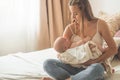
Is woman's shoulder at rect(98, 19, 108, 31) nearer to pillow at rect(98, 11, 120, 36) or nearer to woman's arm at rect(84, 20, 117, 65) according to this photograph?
woman's arm at rect(84, 20, 117, 65)

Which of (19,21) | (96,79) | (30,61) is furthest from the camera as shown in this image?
(19,21)

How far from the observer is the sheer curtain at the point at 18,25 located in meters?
3.18

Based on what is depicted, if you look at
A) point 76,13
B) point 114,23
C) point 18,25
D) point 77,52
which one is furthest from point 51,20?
point 77,52

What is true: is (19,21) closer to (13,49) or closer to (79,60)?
(13,49)

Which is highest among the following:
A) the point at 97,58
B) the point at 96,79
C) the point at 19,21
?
the point at 19,21

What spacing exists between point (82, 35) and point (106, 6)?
4.32 feet

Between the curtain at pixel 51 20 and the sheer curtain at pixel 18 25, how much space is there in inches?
2.8

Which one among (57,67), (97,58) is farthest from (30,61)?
(97,58)

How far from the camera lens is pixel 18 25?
3270 mm

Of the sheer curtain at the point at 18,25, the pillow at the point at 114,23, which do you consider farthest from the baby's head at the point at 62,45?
the sheer curtain at the point at 18,25

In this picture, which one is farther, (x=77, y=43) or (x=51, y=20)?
(x=51, y=20)

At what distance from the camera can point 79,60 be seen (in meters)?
1.70

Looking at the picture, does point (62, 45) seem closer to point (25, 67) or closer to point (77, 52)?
point (77, 52)

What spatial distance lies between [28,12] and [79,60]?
69.7 inches
